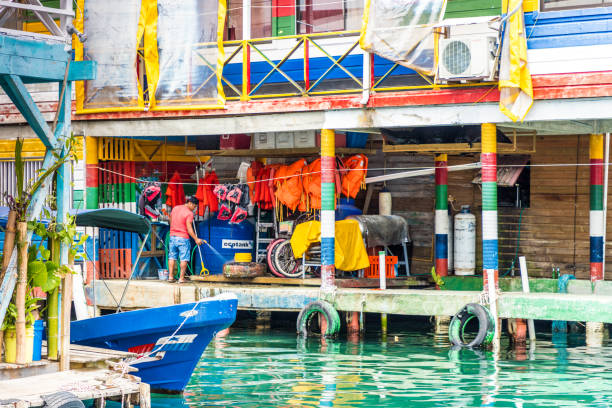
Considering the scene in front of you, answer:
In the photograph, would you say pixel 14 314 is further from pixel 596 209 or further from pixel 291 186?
pixel 596 209

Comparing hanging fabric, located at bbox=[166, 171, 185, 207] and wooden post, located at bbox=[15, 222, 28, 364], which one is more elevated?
hanging fabric, located at bbox=[166, 171, 185, 207]

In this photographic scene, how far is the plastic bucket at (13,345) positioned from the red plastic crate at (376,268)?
385 inches

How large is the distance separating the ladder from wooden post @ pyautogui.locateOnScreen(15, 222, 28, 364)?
10023mm

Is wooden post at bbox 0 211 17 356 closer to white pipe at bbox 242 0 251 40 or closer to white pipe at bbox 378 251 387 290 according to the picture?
white pipe at bbox 378 251 387 290

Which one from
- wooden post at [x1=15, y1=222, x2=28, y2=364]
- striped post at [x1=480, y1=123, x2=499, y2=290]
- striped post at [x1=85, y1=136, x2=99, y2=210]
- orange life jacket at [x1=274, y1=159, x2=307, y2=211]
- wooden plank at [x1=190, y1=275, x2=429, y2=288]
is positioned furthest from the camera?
striped post at [x1=85, y1=136, x2=99, y2=210]

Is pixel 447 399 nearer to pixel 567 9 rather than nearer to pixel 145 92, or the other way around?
pixel 567 9

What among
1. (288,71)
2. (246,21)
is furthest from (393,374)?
(246,21)

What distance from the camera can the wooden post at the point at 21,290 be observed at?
30.3 ft

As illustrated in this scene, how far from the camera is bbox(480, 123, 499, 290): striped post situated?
15.1 m

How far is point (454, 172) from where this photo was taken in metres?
20.7

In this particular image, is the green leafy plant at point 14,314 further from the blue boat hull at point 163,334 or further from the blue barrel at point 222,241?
the blue barrel at point 222,241

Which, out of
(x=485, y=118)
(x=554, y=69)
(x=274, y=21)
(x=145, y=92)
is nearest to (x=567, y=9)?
(x=554, y=69)

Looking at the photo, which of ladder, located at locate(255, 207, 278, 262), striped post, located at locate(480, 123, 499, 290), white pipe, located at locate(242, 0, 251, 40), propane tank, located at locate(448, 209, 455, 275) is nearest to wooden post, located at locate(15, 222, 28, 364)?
striped post, located at locate(480, 123, 499, 290)

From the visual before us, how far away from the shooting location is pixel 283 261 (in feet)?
59.8
